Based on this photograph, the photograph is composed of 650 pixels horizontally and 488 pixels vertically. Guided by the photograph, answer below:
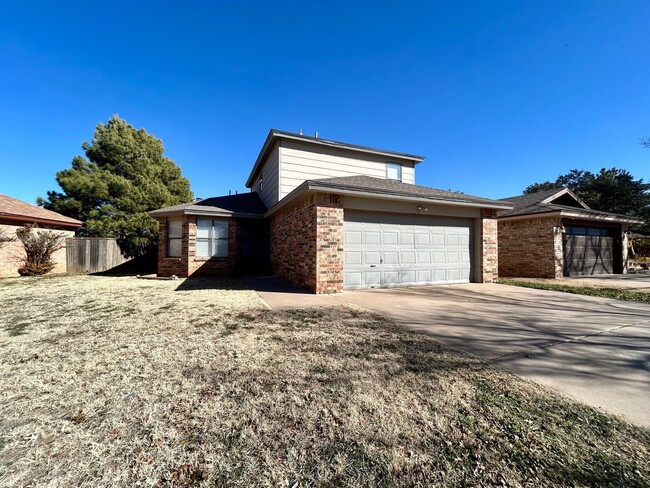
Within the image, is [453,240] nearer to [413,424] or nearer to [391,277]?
[391,277]

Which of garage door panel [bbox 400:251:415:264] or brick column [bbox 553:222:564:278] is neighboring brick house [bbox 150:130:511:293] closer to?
garage door panel [bbox 400:251:415:264]

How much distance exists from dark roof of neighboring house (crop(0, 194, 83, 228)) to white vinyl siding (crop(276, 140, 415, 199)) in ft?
39.2

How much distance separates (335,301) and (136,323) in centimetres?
389

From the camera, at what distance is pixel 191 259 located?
36.1ft

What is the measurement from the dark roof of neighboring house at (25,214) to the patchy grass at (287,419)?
1229 centimetres

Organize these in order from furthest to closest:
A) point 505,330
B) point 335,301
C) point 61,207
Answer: point 61,207 → point 335,301 → point 505,330

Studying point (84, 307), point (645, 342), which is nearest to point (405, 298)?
point (645, 342)

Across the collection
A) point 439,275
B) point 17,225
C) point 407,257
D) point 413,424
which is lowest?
point 413,424

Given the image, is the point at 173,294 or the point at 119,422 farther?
the point at 173,294

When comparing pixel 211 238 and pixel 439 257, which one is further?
pixel 211 238

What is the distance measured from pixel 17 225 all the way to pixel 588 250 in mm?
27013

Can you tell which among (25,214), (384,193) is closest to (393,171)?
(384,193)

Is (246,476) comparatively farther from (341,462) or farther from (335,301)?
(335,301)

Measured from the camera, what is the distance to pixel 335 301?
6199mm
